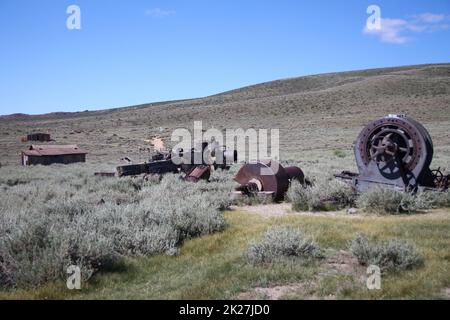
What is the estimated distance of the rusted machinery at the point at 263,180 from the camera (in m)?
11.5

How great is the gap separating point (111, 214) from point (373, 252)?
16.0ft

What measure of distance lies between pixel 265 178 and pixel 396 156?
11.1 ft

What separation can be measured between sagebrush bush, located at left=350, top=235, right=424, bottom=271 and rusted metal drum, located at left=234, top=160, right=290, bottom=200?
5.55m

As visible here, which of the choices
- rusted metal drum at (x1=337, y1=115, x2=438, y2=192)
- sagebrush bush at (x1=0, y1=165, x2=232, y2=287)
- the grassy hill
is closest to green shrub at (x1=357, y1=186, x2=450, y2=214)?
rusted metal drum at (x1=337, y1=115, x2=438, y2=192)

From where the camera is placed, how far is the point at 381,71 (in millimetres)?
108750

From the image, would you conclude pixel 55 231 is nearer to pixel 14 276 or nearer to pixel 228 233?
pixel 14 276

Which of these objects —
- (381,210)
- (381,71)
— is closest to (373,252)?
(381,210)

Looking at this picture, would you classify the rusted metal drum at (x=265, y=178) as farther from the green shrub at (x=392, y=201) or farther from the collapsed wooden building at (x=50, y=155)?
the collapsed wooden building at (x=50, y=155)

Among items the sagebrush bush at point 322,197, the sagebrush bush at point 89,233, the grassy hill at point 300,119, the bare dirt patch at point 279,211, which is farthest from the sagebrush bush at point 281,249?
the grassy hill at point 300,119

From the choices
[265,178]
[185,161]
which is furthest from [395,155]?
[185,161]

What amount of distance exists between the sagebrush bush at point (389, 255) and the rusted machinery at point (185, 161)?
34.0ft

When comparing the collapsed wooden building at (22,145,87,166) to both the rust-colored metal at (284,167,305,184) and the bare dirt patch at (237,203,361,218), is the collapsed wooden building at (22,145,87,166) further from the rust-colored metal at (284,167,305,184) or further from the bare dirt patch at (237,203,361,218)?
the bare dirt patch at (237,203,361,218)

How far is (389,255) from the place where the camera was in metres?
5.70
